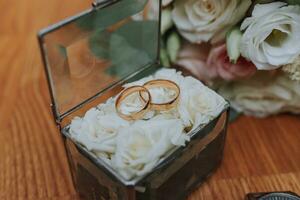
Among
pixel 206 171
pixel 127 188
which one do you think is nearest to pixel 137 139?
pixel 127 188

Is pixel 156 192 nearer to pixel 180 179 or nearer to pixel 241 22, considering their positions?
pixel 180 179

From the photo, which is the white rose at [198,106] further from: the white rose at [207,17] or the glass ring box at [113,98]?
the white rose at [207,17]

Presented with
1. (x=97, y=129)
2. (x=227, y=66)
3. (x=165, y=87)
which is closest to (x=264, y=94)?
(x=227, y=66)

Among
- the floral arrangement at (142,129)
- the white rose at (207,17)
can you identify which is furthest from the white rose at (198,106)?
the white rose at (207,17)

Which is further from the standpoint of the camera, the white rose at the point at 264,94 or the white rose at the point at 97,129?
the white rose at the point at 264,94

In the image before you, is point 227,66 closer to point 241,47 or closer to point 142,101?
point 241,47

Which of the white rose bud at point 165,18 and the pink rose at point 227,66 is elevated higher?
the white rose bud at point 165,18
